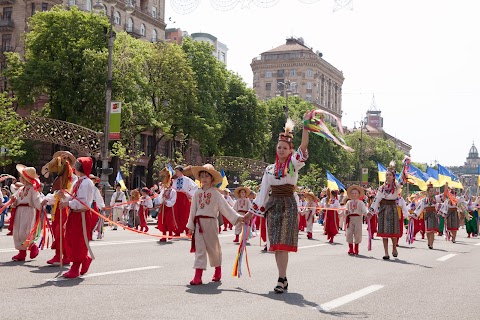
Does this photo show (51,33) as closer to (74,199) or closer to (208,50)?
(208,50)

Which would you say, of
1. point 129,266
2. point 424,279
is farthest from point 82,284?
point 424,279

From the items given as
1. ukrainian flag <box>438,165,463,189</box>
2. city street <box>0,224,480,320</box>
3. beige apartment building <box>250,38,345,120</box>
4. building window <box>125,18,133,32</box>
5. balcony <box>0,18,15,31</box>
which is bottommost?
city street <box>0,224,480,320</box>

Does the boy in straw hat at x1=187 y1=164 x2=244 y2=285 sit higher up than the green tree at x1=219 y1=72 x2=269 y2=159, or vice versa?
the green tree at x1=219 y1=72 x2=269 y2=159

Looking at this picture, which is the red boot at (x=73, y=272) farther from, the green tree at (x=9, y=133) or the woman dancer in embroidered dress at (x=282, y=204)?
Result: the green tree at (x=9, y=133)

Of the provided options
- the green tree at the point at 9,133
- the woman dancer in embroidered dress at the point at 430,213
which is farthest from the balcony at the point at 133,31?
the woman dancer in embroidered dress at the point at 430,213

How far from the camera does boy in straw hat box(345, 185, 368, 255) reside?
53.7 ft

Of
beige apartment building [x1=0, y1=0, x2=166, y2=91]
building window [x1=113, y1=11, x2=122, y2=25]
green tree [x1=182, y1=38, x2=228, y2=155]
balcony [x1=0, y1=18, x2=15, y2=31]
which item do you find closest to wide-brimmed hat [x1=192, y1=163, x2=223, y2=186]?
beige apartment building [x1=0, y1=0, x2=166, y2=91]

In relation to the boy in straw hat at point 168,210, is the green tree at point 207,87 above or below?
above

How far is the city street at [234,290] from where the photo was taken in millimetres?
7203

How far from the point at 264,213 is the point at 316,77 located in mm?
115120

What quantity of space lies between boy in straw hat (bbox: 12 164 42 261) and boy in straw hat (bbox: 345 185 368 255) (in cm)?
753

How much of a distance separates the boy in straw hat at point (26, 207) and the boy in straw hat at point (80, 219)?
2133 mm

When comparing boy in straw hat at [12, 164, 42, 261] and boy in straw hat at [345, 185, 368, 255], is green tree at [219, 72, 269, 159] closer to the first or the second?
boy in straw hat at [345, 185, 368, 255]

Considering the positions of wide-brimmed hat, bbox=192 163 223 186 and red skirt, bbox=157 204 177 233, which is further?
red skirt, bbox=157 204 177 233
